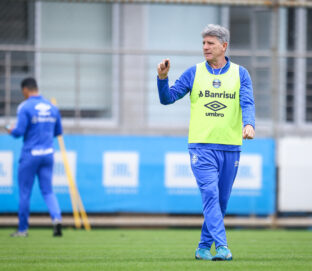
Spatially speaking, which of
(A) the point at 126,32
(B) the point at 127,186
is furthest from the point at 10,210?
(A) the point at 126,32

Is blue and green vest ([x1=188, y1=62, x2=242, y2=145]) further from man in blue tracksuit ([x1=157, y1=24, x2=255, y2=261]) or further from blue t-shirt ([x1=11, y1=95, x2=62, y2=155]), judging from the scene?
blue t-shirt ([x1=11, y1=95, x2=62, y2=155])

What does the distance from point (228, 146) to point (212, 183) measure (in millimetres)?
387

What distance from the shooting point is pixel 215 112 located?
696cm

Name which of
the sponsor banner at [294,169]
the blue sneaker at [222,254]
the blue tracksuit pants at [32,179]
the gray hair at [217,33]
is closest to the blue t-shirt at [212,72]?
the gray hair at [217,33]

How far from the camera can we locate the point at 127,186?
12289 millimetres

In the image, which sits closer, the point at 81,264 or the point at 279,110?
the point at 81,264

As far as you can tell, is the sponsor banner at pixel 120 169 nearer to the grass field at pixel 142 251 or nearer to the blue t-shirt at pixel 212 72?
the grass field at pixel 142 251

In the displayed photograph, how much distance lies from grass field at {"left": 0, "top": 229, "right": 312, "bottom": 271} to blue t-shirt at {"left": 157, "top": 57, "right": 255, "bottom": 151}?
1008 millimetres

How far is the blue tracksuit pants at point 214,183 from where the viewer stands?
6738 millimetres

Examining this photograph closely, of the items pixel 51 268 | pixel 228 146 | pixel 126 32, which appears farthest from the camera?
pixel 126 32

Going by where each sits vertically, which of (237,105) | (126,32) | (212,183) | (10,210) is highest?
(126,32)

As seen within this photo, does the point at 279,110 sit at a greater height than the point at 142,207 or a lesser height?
greater

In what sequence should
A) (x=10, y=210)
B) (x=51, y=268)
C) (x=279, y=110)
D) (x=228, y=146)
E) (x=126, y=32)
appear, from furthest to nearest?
(x=126, y=32), (x=279, y=110), (x=10, y=210), (x=228, y=146), (x=51, y=268)

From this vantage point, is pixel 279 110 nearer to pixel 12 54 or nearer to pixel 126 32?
pixel 126 32
